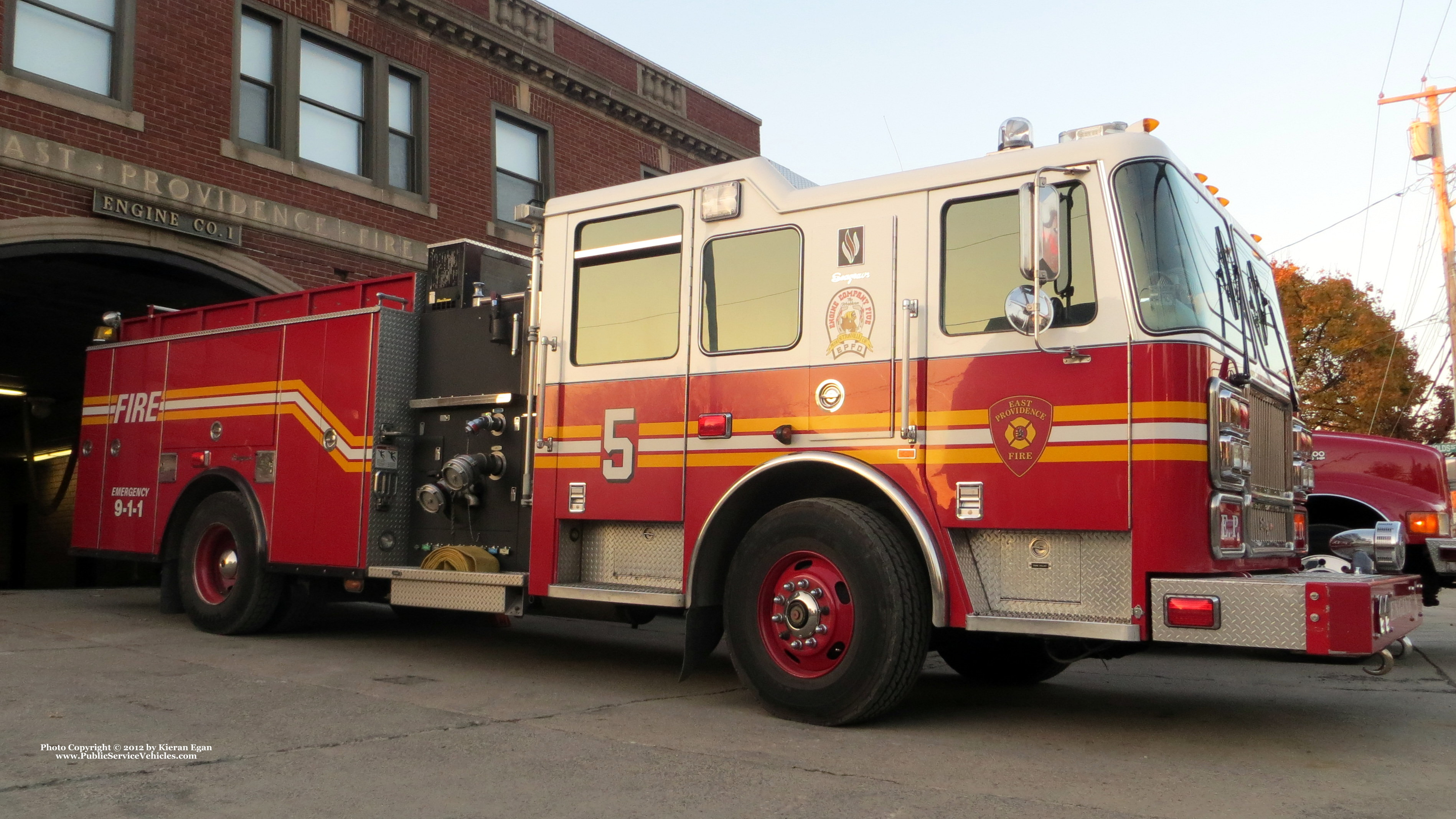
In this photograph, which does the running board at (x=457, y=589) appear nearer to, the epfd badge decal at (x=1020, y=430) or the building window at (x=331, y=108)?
the epfd badge decal at (x=1020, y=430)

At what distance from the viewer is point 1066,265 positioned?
533cm

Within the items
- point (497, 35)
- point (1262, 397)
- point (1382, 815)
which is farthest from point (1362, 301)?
point (1382, 815)

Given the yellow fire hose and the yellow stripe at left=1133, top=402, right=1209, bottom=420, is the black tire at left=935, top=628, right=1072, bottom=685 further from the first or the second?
the yellow fire hose

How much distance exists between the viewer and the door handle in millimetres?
5613

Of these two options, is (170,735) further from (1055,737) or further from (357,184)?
(357,184)

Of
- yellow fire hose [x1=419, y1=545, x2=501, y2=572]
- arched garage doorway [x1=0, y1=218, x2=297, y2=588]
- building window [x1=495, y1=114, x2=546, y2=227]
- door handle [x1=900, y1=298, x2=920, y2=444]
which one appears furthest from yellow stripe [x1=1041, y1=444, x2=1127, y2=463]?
building window [x1=495, y1=114, x2=546, y2=227]

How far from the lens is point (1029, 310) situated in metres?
5.28

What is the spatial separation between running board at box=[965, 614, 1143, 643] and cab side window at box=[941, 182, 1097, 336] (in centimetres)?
130

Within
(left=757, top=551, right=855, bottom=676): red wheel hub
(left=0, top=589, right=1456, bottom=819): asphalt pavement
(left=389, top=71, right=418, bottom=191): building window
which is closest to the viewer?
(left=0, top=589, right=1456, bottom=819): asphalt pavement

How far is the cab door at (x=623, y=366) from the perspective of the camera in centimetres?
652

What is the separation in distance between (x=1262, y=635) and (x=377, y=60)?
1297 cm

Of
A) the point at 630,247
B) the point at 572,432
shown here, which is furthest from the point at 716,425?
the point at 630,247

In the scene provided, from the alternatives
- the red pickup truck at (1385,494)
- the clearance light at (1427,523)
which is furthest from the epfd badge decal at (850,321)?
the clearance light at (1427,523)

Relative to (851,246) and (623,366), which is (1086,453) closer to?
(851,246)
